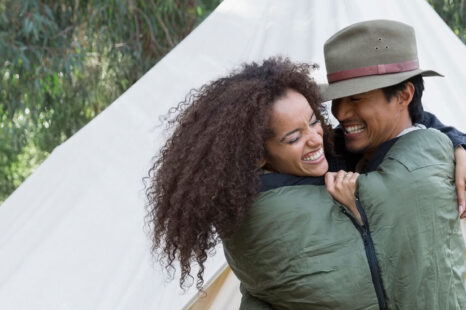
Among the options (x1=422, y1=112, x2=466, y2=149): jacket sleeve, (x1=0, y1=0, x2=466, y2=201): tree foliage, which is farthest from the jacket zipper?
(x1=0, y1=0, x2=466, y2=201): tree foliage

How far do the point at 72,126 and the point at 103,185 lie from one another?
11.8 feet

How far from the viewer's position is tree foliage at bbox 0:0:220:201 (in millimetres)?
5508

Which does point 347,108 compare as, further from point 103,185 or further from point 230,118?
point 103,185

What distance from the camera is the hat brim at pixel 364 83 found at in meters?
1.99

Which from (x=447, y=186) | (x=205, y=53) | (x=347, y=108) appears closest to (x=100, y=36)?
(x=205, y=53)

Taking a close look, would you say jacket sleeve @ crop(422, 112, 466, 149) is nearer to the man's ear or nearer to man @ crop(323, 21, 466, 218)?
man @ crop(323, 21, 466, 218)

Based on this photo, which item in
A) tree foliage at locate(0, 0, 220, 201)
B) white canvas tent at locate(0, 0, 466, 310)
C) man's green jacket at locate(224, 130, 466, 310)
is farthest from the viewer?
tree foliage at locate(0, 0, 220, 201)

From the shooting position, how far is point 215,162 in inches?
67.0

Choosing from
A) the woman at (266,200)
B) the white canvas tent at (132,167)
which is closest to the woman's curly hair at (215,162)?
the woman at (266,200)

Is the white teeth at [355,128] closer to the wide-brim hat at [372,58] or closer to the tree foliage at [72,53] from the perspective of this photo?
the wide-brim hat at [372,58]

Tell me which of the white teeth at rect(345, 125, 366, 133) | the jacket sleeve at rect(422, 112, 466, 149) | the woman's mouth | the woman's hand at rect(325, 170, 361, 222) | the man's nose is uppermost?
the woman's mouth

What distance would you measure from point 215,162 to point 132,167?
57.1 inches

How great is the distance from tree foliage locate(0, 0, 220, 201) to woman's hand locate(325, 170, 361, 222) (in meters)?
3.89

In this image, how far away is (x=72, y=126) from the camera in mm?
6531
